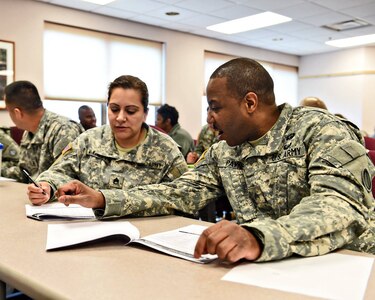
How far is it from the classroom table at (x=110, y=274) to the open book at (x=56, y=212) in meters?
0.19

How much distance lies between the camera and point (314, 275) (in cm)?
77

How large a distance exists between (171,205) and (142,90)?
2.14ft

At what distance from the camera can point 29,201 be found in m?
1.55

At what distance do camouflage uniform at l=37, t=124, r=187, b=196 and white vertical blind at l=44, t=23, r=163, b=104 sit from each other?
3.30 metres

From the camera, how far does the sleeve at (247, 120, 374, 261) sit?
0.85m

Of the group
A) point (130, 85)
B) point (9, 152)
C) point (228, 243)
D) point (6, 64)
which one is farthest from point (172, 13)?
point (228, 243)

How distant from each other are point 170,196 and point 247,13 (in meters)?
4.57

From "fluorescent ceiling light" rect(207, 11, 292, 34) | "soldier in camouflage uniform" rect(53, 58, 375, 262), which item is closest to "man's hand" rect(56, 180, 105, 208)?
"soldier in camouflage uniform" rect(53, 58, 375, 262)

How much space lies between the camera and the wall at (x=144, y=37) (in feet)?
15.6

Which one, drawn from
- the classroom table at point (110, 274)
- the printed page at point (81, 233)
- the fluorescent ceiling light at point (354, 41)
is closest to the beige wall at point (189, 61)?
the fluorescent ceiling light at point (354, 41)

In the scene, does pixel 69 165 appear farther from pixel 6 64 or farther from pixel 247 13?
pixel 247 13

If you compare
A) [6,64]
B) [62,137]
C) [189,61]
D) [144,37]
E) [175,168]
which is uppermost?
[144,37]

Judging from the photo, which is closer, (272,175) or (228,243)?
(228,243)

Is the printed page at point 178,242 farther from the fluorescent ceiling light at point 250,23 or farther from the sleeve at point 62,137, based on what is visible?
the fluorescent ceiling light at point 250,23
